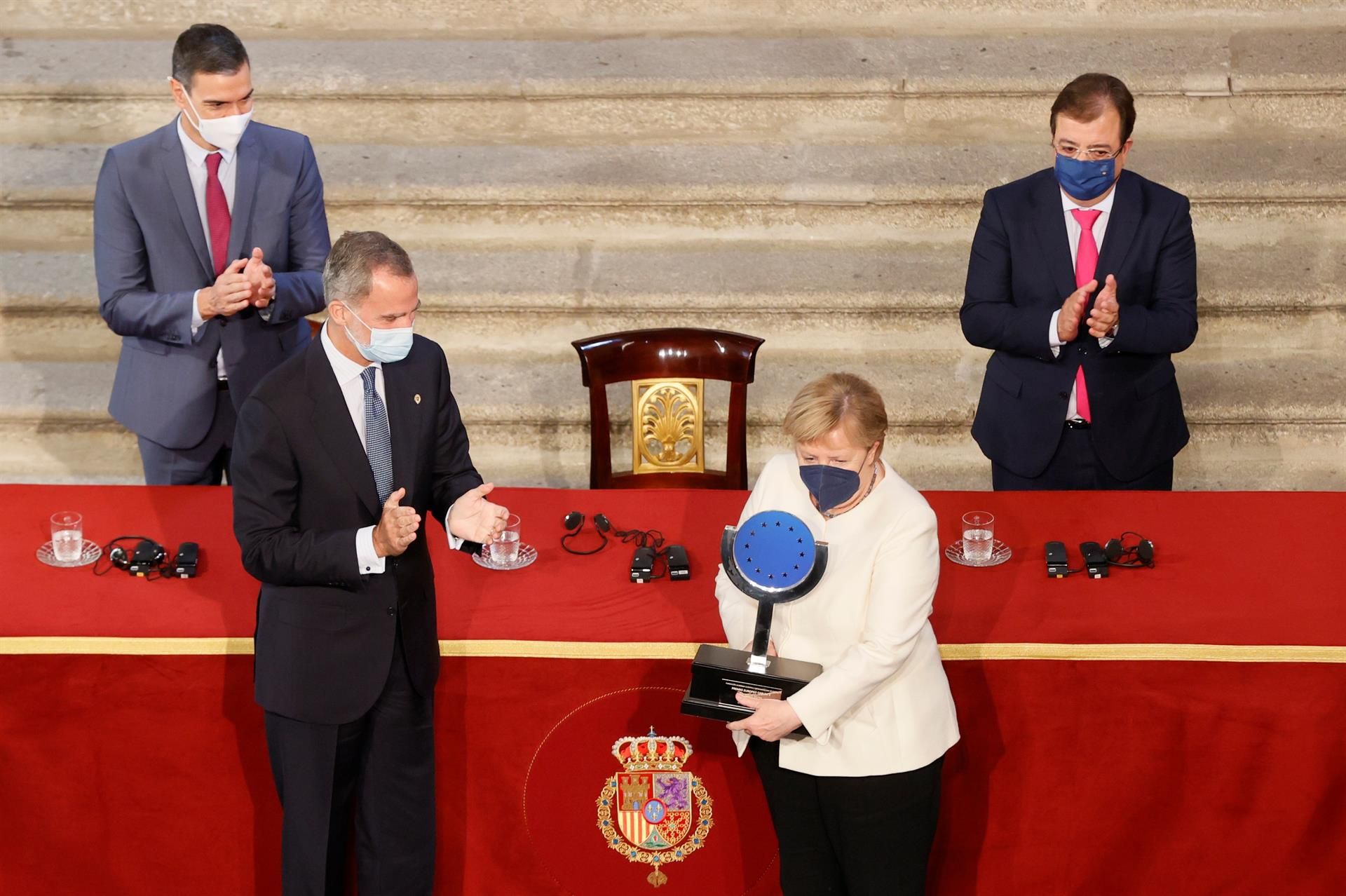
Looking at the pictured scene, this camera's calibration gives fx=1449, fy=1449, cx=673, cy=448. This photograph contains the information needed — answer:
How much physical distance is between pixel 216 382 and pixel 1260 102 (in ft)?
14.1

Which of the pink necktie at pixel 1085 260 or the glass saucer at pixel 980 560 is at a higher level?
the pink necktie at pixel 1085 260

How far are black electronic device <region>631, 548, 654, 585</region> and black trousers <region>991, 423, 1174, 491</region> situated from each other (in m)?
1.36

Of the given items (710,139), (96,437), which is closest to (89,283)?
(96,437)

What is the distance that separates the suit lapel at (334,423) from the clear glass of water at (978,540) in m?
1.51

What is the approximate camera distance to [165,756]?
3.42m

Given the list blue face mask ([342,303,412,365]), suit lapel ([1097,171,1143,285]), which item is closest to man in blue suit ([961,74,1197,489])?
suit lapel ([1097,171,1143,285])

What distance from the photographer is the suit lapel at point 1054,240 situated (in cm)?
423

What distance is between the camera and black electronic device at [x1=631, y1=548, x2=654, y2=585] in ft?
11.7

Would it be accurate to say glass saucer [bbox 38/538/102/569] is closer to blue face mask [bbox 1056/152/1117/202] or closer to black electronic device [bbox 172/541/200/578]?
black electronic device [bbox 172/541/200/578]

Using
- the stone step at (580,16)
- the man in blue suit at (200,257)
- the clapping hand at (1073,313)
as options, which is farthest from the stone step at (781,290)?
the clapping hand at (1073,313)

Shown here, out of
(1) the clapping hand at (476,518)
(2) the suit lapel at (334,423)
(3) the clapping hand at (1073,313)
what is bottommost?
(1) the clapping hand at (476,518)

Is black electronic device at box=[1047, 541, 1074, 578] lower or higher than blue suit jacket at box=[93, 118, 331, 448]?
lower

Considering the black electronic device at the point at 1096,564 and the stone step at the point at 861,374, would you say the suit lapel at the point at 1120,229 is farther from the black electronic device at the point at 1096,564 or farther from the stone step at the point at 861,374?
the stone step at the point at 861,374

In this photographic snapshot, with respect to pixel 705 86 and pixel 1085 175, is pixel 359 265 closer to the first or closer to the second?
pixel 1085 175
